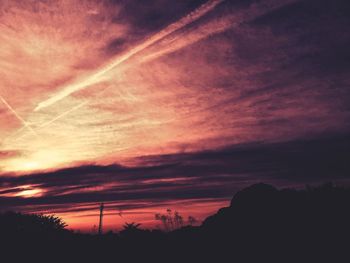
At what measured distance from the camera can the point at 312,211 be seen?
21.4 m

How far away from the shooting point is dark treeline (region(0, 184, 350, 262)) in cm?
1877

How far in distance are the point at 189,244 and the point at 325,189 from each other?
11.5 meters

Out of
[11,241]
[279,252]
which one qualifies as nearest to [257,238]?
[279,252]

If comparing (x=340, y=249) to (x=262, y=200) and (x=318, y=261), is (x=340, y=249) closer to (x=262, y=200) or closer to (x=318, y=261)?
(x=318, y=261)

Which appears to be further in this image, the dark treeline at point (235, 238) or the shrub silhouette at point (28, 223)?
the shrub silhouette at point (28, 223)

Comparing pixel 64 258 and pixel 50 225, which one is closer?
pixel 64 258

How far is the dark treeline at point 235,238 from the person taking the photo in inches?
739

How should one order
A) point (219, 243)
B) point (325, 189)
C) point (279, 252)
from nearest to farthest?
1. point (279, 252)
2. point (219, 243)
3. point (325, 189)

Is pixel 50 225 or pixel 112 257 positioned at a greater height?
pixel 50 225

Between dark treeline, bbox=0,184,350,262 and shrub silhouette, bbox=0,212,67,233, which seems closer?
dark treeline, bbox=0,184,350,262

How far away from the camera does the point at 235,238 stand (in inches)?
856

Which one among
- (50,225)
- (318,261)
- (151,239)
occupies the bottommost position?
(318,261)

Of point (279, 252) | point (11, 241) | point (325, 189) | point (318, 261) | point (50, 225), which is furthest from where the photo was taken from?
point (50, 225)

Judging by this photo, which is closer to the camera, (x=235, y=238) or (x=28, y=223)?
(x=235, y=238)
